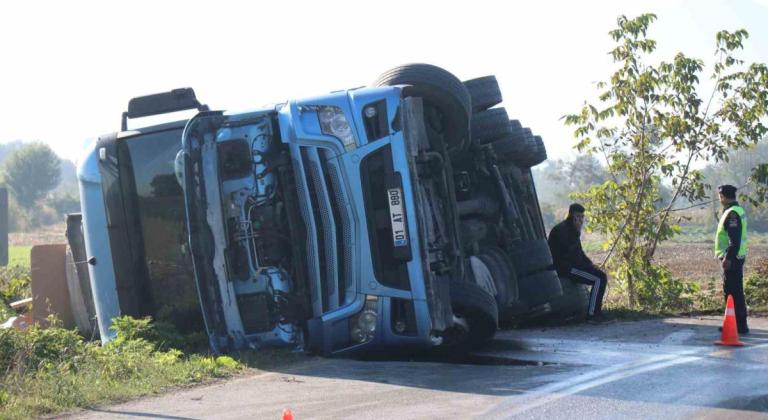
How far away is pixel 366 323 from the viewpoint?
8211mm

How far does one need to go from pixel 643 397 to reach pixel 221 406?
2688mm

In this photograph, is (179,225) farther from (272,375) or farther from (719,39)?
(719,39)

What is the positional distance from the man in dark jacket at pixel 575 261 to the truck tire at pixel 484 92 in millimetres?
1896

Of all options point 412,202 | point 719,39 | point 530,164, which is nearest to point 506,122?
point 530,164

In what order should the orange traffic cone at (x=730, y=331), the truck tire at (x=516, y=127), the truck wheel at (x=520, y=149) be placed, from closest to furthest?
the orange traffic cone at (x=730, y=331) → the truck wheel at (x=520, y=149) → the truck tire at (x=516, y=127)

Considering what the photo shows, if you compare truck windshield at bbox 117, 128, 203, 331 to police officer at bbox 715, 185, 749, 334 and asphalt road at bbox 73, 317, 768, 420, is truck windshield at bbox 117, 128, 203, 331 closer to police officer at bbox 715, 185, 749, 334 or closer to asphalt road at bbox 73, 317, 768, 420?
asphalt road at bbox 73, 317, 768, 420

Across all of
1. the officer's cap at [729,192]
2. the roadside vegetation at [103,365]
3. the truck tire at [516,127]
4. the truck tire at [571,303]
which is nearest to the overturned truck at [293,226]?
the roadside vegetation at [103,365]

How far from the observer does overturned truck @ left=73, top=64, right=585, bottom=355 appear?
8125 millimetres

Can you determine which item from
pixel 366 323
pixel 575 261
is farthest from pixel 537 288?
pixel 366 323

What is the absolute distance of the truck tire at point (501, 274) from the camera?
9758 mm

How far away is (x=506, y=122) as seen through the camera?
36.0 ft

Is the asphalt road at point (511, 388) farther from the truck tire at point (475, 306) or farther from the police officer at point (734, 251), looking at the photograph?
the police officer at point (734, 251)

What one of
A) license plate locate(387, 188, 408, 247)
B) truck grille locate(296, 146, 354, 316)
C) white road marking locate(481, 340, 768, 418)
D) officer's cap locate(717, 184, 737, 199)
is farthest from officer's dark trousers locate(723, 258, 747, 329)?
truck grille locate(296, 146, 354, 316)

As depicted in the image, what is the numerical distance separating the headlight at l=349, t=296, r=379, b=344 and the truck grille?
0.16 metres
